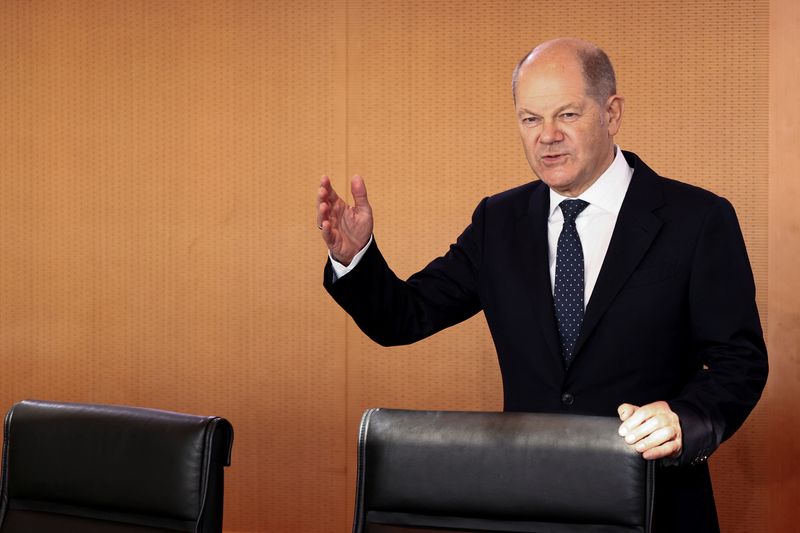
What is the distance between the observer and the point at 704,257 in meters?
1.95

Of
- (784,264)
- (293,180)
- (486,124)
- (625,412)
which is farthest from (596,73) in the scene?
(293,180)

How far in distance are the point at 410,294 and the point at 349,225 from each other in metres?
0.29

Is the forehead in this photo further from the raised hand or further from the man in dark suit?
the raised hand

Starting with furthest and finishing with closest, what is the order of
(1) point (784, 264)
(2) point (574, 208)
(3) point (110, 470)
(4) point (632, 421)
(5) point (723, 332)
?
(1) point (784, 264) → (2) point (574, 208) → (5) point (723, 332) → (3) point (110, 470) → (4) point (632, 421)

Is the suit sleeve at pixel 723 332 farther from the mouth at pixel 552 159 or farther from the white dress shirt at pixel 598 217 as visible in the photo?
the mouth at pixel 552 159

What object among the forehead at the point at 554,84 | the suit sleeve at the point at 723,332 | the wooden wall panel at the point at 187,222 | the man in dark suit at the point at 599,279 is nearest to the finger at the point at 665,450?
the suit sleeve at the point at 723,332

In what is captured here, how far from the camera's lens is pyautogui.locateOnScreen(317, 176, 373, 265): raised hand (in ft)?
6.43

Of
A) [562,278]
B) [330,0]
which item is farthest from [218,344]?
[562,278]

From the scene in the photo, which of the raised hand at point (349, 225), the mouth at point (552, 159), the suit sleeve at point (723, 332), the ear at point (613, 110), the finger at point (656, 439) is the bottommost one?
the finger at point (656, 439)

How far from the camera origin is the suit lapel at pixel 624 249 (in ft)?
6.47

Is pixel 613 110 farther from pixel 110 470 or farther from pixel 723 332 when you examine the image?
pixel 110 470

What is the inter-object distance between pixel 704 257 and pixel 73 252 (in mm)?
3142

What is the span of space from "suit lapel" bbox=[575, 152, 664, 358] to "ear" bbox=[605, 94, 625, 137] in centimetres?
15

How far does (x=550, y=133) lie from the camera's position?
1.97 meters
